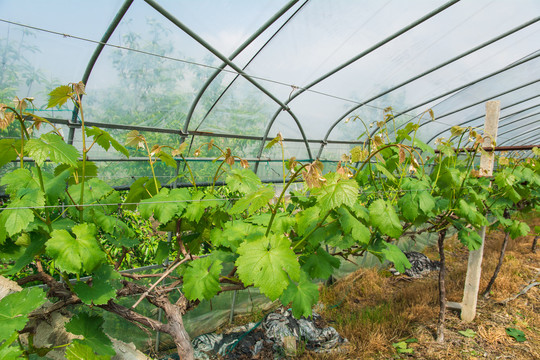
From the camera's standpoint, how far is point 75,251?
1136 mm

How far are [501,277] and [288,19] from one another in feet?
16.2

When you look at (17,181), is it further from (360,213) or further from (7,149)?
(360,213)

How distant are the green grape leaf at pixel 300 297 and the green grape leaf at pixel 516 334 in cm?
340

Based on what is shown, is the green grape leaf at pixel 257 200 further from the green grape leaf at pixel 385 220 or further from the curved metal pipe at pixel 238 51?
the curved metal pipe at pixel 238 51

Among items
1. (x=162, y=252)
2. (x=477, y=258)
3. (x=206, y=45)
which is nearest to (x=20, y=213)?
(x=162, y=252)

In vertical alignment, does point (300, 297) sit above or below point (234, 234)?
below

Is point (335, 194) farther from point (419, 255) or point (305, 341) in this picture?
point (419, 255)

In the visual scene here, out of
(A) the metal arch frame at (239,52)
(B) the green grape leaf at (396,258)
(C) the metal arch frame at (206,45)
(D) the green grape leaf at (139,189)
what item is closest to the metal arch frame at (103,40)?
(C) the metal arch frame at (206,45)

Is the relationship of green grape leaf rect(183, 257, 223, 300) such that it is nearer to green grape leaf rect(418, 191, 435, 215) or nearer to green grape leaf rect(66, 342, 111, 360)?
green grape leaf rect(66, 342, 111, 360)

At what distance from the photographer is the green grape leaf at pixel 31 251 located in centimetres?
125

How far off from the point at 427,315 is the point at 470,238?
5.16ft

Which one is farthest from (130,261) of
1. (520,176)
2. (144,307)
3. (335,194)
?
(520,176)

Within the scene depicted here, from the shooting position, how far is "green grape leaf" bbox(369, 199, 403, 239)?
1.71 m

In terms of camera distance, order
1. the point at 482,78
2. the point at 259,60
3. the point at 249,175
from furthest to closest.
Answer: the point at 482,78
the point at 259,60
the point at 249,175
